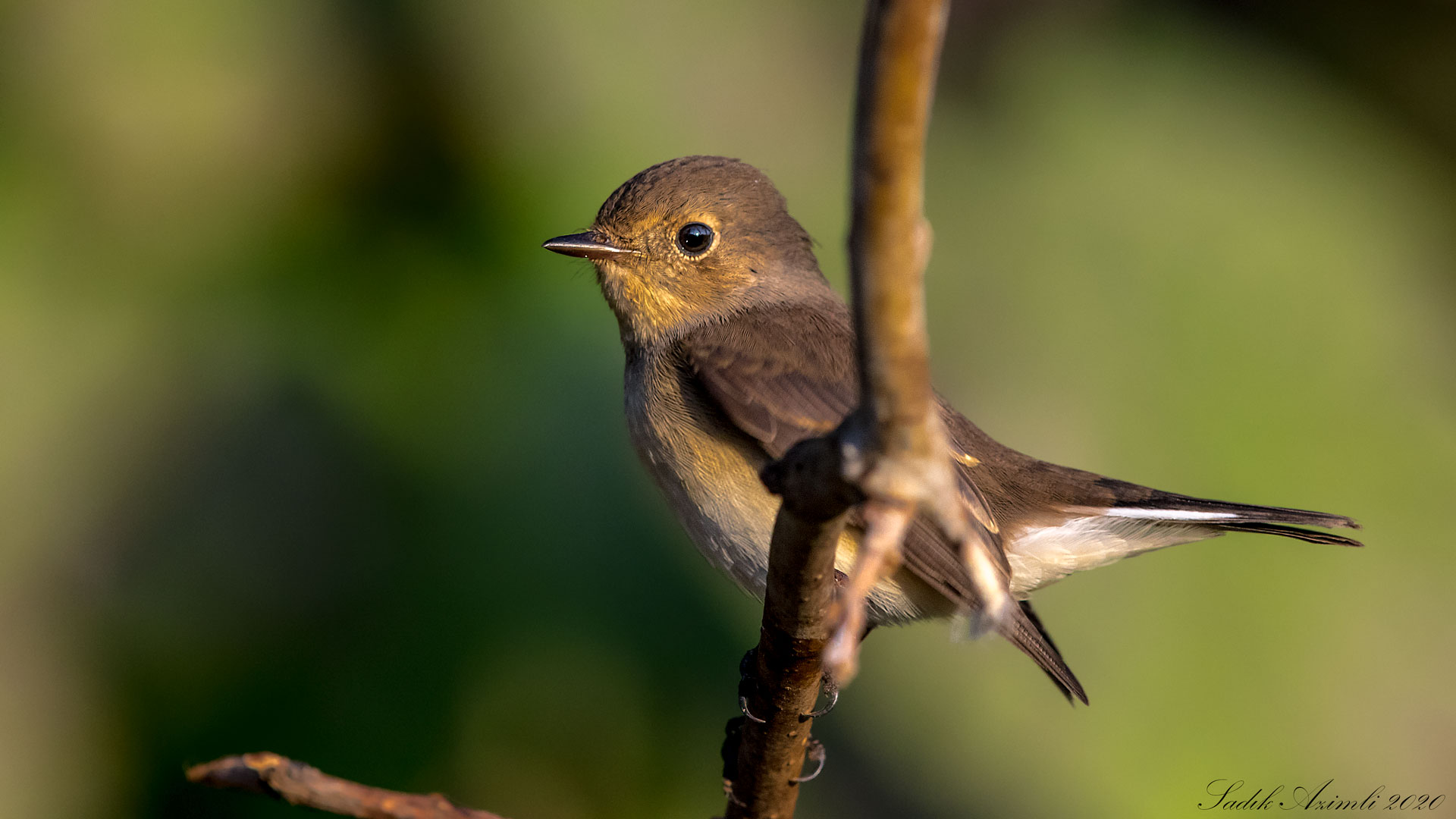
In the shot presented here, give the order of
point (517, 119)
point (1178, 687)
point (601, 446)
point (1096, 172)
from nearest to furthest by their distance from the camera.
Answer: point (1178, 687) → point (601, 446) → point (517, 119) → point (1096, 172)

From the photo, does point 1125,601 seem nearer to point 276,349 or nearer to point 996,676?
point 996,676

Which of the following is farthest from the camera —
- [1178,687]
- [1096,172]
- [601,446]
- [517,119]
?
[1096,172]

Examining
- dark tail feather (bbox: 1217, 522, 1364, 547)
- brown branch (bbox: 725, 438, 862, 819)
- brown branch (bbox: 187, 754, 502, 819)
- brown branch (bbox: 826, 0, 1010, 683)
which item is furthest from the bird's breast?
brown branch (bbox: 826, 0, 1010, 683)

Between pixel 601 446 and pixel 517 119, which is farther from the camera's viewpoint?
pixel 517 119

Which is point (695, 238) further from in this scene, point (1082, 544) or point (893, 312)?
point (893, 312)

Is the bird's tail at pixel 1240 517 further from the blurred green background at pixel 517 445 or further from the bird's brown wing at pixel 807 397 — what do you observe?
the blurred green background at pixel 517 445

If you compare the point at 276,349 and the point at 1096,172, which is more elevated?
the point at 1096,172

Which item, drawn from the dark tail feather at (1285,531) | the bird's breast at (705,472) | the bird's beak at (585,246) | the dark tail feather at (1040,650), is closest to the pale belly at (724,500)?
the bird's breast at (705,472)

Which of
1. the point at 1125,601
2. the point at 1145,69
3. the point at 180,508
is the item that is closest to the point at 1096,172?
the point at 1145,69

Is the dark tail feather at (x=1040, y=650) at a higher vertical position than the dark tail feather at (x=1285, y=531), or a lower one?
lower
